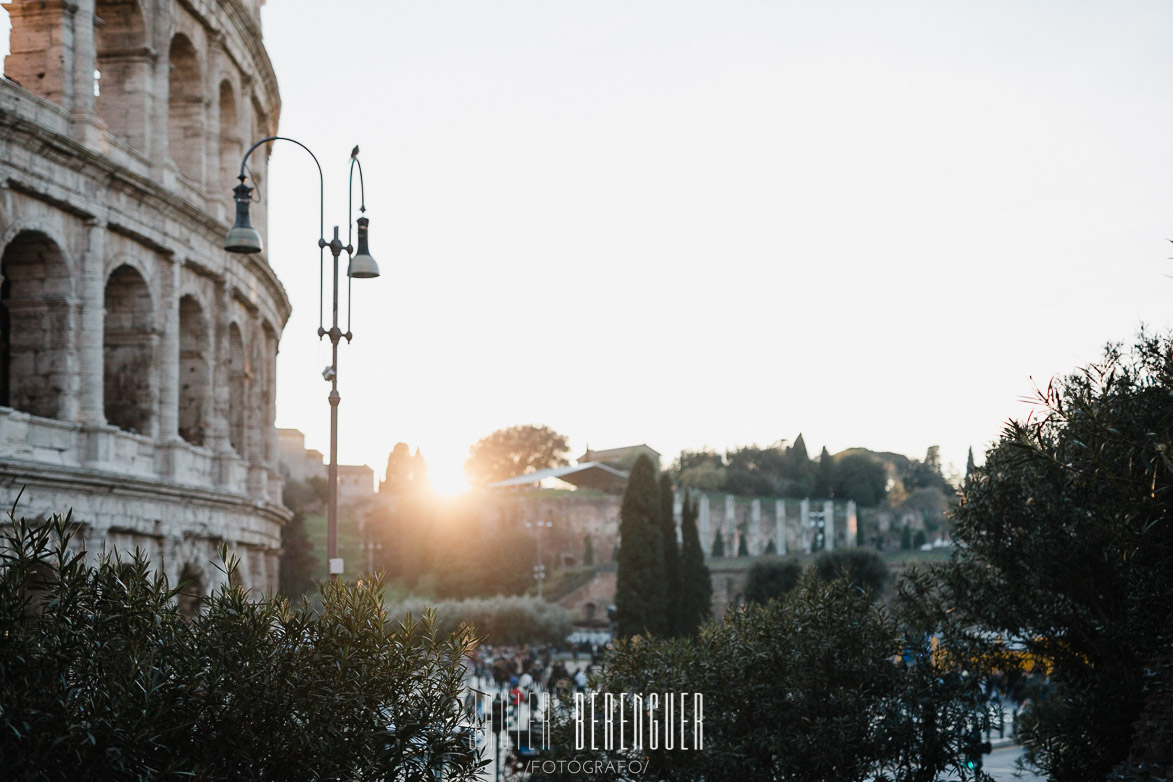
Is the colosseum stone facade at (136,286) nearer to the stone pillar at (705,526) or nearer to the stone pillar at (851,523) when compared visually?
the stone pillar at (705,526)

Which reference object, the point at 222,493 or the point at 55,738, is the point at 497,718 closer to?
the point at 222,493

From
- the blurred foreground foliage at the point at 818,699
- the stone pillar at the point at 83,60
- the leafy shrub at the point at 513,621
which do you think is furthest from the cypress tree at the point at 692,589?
the stone pillar at the point at 83,60

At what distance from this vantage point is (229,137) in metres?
22.8

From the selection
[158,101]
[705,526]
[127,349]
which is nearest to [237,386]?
[127,349]

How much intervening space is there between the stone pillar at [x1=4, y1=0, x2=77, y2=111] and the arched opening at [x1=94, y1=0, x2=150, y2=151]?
1733 mm

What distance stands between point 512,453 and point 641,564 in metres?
61.5

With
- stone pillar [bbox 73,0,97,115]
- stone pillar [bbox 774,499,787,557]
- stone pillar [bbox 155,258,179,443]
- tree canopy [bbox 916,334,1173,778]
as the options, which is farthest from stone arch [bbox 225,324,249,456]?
stone pillar [bbox 774,499,787,557]

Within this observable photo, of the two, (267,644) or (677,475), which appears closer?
(267,644)

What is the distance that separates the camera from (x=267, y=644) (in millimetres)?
7602

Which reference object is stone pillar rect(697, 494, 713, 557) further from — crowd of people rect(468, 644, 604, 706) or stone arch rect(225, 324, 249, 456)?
stone arch rect(225, 324, 249, 456)

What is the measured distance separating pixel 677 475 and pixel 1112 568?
90.5m

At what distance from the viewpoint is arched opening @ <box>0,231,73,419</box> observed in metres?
16.5

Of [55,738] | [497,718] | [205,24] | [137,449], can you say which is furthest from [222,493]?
[55,738]

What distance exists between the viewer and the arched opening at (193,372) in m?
20.4
